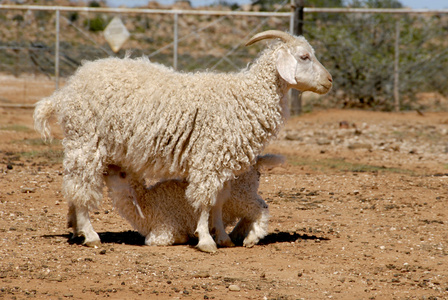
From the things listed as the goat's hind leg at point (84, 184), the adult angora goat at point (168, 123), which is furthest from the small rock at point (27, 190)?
the goat's hind leg at point (84, 184)

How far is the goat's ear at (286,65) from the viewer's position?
6.23 m

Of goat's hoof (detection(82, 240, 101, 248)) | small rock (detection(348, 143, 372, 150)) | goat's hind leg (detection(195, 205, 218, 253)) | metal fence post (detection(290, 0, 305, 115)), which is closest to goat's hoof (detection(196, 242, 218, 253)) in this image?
goat's hind leg (detection(195, 205, 218, 253))

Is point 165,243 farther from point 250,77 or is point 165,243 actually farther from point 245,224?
point 250,77

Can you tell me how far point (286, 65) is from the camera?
6.29 metres

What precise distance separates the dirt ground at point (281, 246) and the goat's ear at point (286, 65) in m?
1.70

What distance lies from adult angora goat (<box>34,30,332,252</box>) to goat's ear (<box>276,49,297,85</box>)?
0.4 inches

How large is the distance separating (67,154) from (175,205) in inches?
48.4

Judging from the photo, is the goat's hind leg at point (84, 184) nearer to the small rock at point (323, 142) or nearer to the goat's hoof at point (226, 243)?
the goat's hoof at point (226, 243)

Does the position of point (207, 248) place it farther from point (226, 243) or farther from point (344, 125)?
point (344, 125)

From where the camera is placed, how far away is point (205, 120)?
610cm

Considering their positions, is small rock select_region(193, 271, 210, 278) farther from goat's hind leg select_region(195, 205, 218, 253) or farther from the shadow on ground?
the shadow on ground

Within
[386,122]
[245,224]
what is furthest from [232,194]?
[386,122]

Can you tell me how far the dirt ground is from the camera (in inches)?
198

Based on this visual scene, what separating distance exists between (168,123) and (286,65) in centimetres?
133
